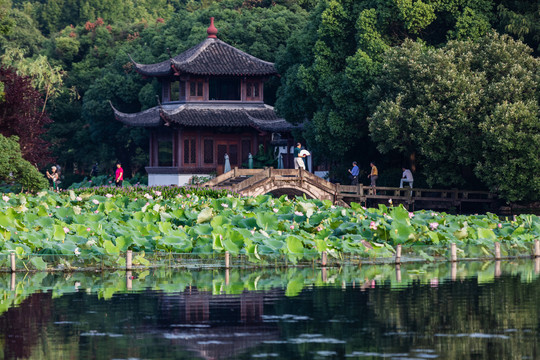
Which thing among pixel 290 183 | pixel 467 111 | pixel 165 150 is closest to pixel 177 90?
pixel 165 150

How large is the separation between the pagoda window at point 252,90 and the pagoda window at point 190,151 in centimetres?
416

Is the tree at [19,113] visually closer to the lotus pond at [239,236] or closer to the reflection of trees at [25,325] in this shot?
the lotus pond at [239,236]

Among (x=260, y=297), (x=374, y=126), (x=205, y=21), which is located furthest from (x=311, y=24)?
(x=260, y=297)

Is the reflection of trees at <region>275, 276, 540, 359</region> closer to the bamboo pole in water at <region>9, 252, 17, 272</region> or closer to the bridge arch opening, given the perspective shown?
the bamboo pole in water at <region>9, 252, 17, 272</region>

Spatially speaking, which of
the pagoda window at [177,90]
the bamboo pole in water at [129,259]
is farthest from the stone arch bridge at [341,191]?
the bamboo pole in water at [129,259]

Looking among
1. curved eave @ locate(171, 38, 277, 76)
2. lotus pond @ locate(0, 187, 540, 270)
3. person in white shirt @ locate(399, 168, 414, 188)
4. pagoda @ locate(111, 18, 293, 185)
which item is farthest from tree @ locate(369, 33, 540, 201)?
curved eave @ locate(171, 38, 277, 76)

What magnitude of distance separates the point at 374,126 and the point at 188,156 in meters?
18.6

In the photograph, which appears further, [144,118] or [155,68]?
[155,68]

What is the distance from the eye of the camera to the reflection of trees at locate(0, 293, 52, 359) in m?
14.9

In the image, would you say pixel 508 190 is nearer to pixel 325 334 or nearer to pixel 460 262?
pixel 460 262

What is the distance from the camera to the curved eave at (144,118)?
195 ft

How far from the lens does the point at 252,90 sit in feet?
204

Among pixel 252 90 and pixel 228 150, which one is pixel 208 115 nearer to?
pixel 228 150

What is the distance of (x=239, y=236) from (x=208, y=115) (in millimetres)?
37024
